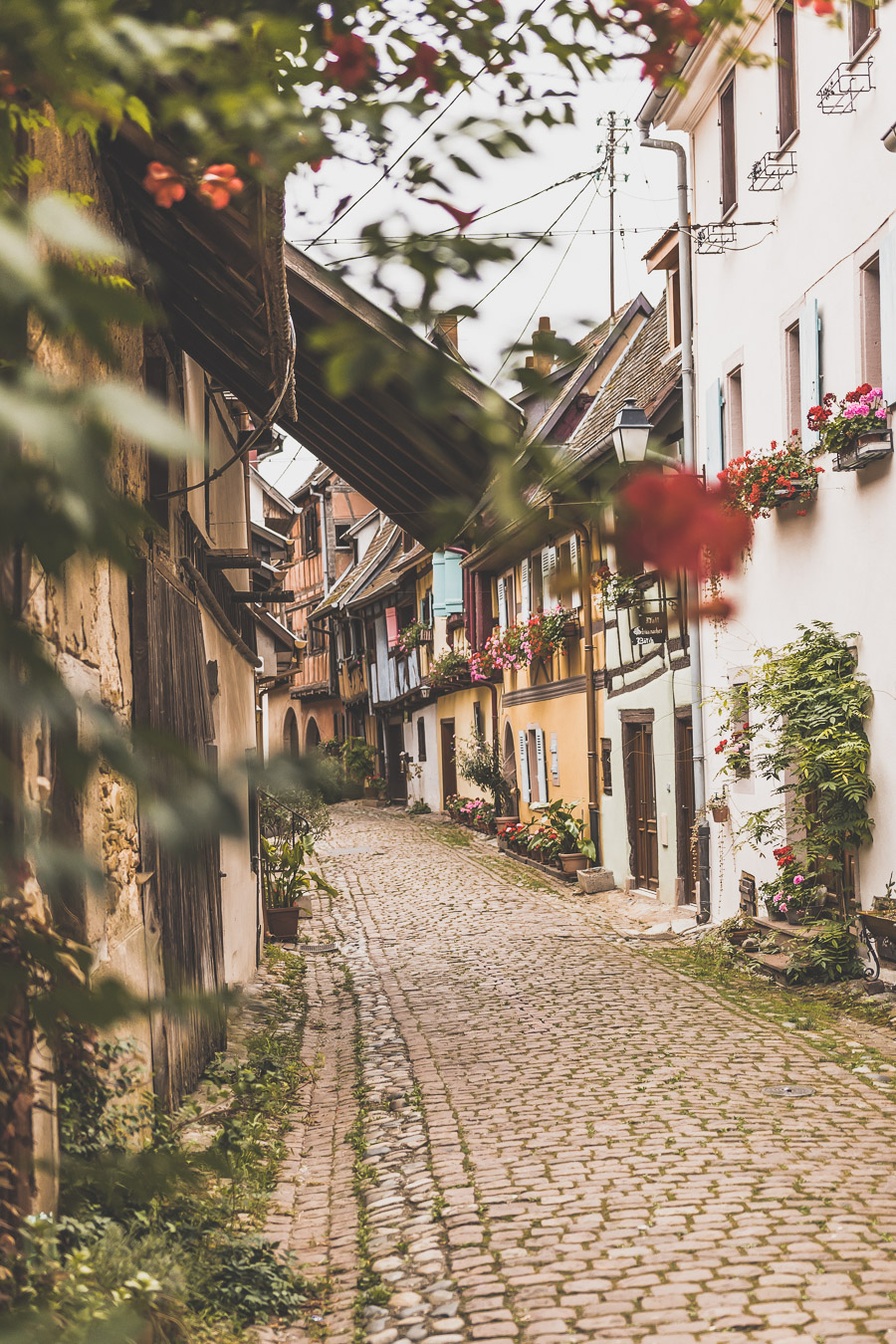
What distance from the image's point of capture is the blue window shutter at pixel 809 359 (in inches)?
404

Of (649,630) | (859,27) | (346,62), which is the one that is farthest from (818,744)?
(346,62)

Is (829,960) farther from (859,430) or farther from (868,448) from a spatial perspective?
(859,430)

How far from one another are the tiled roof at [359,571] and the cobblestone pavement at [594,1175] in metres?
27.0

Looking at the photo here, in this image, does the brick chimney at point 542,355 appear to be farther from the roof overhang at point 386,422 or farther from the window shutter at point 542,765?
the window shutter at point 542,765

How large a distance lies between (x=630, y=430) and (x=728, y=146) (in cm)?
383

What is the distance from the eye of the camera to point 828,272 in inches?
398

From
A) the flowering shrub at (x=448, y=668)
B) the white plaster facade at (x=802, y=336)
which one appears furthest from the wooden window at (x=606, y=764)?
the flowering shrub at (x=448, y=668)

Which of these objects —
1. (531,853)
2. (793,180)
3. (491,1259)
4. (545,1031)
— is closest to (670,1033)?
(545,1031)

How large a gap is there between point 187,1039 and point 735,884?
25.2 ft

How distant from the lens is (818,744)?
966 centimetres

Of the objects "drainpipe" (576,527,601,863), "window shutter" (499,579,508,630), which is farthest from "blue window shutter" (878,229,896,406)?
"window shutter" (499,579,508,630)

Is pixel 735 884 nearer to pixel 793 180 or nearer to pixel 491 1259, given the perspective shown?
pixel 793 180

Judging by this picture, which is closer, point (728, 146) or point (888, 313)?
point (888, 313)

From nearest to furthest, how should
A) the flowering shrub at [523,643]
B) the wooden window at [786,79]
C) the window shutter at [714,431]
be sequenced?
the wooden window at [786,79]
the window shutter at [714,431]
the flowering shrub at [523,643]
